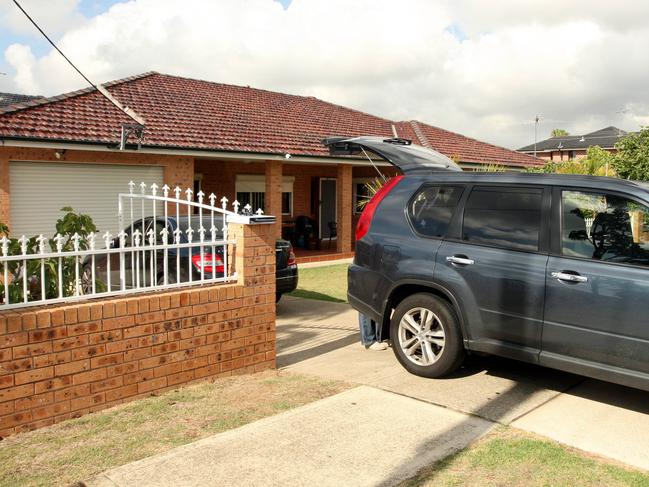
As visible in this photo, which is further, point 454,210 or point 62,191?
point 62,191

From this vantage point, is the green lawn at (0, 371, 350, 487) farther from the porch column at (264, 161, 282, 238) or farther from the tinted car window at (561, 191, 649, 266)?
the porch column at (264, 161, 282, 238)

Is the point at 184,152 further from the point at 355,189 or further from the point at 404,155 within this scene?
the point at 355,189

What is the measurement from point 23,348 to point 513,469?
3.26 m

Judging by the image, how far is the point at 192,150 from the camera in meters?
13.9

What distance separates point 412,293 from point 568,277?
5.06 feet

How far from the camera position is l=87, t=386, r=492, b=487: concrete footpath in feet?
11.8

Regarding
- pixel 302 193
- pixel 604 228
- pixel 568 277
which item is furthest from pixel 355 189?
pixel 568 277

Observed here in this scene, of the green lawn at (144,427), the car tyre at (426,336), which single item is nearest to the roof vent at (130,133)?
the green lawn at (144,427)

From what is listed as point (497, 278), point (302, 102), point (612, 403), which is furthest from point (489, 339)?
point (302, 102)

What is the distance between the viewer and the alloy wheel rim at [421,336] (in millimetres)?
5508

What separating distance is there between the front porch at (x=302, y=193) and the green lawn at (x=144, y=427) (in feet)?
35.7

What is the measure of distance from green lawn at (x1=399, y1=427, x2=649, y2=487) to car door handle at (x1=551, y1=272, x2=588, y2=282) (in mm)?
1211

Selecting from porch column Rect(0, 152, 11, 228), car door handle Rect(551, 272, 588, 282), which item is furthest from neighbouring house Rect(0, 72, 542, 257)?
car door handle Rect(551, 272, 588, 282)

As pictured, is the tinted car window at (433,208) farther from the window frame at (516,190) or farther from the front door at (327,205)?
the front door at (327,205)
